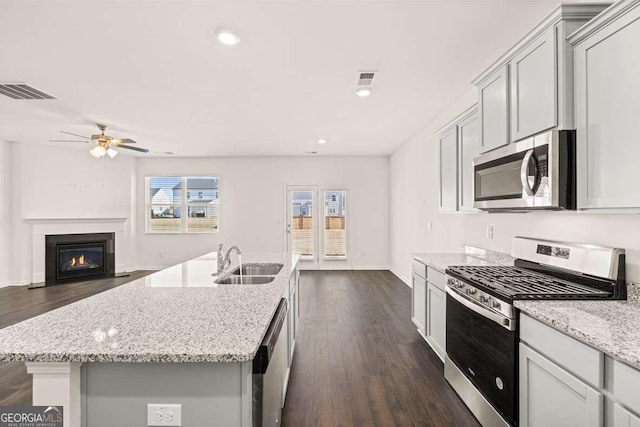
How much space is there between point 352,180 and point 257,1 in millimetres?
5451

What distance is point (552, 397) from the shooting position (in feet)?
4.48

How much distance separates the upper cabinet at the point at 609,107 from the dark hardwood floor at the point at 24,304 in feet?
12.7

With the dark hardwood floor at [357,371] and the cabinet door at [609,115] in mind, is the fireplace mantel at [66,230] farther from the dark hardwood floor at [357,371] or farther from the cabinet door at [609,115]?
the cabinet door at [609,115]

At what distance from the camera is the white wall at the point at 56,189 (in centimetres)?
588

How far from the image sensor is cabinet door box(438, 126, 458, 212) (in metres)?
2.98

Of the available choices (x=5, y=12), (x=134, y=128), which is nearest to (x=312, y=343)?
(x=5, y=12)

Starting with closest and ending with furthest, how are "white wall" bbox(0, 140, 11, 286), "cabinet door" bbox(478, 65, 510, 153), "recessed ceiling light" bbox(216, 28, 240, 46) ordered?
1. "cabinet door" bbox(478, 65, 510, 153)
2. "recessed ceiling light" bbox(216, 28, 240, 46)
3. "white wall" bbox(0, 140, 11, 286)

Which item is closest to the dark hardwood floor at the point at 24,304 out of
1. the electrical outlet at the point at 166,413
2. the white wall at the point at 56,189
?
the white wall at the point at 56,189

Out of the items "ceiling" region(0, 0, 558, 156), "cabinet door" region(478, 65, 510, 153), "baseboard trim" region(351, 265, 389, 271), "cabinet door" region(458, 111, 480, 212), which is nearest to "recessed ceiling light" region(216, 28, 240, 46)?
"ceiling" region(0, 0, 558, 156)

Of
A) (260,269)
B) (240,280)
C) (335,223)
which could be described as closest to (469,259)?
(260,269)

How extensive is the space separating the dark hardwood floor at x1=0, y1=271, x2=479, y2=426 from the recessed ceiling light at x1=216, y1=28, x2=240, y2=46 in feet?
8.84

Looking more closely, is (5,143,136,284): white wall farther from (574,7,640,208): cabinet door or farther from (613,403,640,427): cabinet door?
(613,403,640,427): cabinet door

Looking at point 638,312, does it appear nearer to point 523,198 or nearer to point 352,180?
point 523,198

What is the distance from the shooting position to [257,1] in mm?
1972
